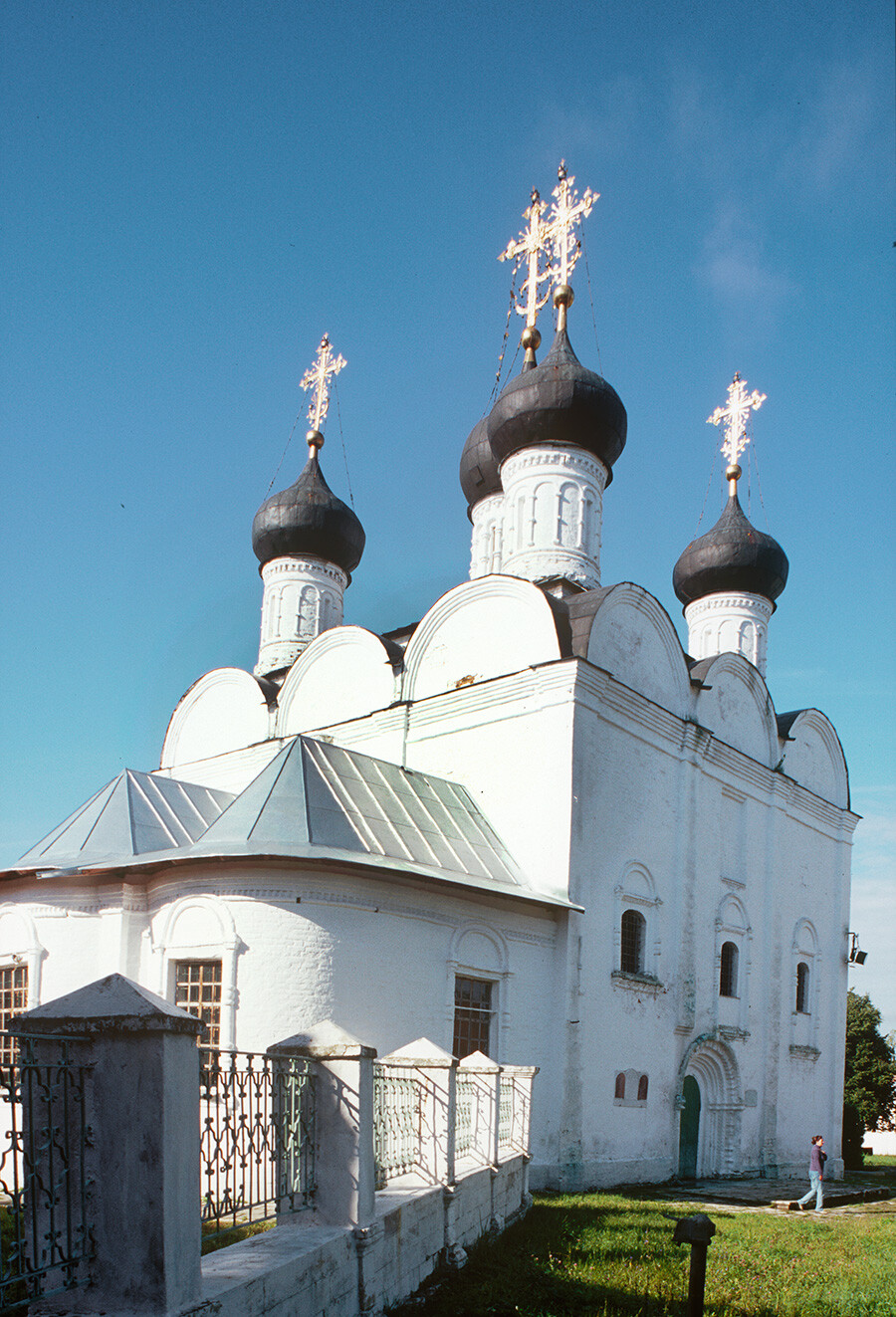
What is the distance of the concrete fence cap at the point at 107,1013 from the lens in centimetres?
302

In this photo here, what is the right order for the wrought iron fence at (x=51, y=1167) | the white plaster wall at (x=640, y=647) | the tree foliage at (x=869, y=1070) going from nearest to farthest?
the wrought iron fence at (x=51, y=1167) < the white plaster wall at (x=640, y=647) < the tree foliage at (x=869, y=1070)

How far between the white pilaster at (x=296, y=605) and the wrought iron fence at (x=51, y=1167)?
15030mm

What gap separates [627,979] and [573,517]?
20.4 ft

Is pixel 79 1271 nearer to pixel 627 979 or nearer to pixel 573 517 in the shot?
pixel 627 979

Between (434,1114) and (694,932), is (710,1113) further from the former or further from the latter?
(434,1114)

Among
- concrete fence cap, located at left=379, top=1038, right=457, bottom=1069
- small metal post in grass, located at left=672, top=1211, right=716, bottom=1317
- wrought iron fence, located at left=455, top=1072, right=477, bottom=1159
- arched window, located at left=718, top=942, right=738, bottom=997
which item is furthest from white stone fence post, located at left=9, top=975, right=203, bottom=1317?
arched window, located at left=718, top=942, right=738, bottom=997

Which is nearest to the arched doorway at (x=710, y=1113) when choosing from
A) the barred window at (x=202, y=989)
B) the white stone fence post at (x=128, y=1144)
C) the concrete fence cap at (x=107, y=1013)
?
the barred window at (x=202, y=989)

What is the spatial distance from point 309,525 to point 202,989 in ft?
31.4

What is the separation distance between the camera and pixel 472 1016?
10.7 metres

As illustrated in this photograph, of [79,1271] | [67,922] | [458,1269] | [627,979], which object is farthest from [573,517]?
[79,1271]

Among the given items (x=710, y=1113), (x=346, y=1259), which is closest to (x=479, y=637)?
(x=710, y=1113)

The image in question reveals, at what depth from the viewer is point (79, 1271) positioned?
302 cm

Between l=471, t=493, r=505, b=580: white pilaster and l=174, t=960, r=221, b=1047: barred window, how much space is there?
9.37 m

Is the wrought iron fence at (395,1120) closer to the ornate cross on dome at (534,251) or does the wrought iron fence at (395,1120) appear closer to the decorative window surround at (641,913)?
the decorative window surround at (641,913)
